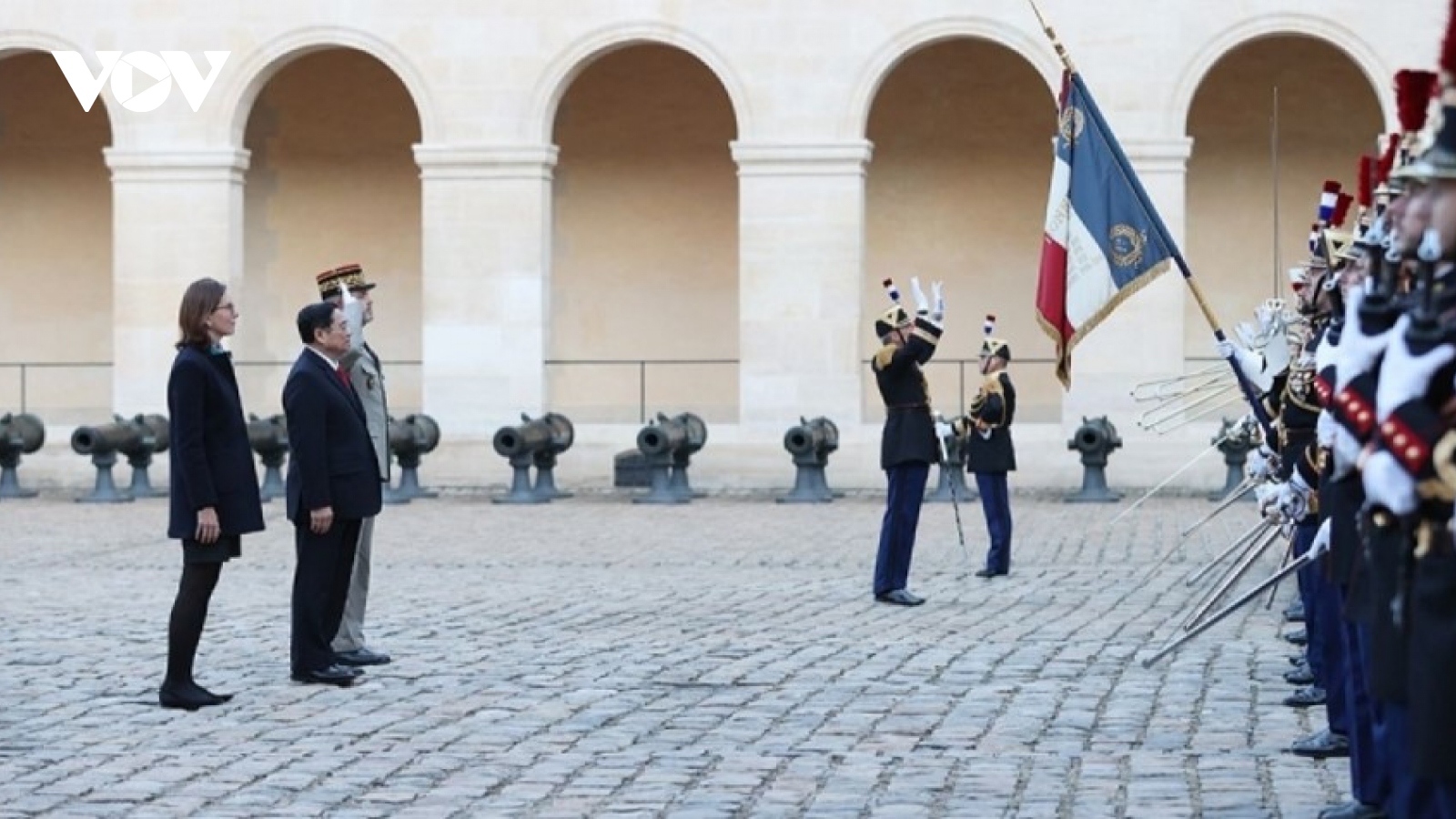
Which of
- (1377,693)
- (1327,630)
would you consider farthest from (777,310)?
(1377,693)

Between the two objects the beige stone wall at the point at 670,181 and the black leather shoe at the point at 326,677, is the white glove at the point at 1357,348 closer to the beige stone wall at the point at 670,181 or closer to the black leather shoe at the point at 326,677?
the black leather shoe at the point at 326,677

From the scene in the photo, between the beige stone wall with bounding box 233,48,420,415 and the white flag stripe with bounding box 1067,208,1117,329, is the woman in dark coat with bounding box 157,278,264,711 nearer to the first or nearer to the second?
the white flag stripe with bounding box 1067,208,1117,329

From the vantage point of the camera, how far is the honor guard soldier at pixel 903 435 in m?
15.7

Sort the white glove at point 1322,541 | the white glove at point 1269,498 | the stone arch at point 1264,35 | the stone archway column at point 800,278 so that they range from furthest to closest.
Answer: the stone archway column at point 800,278 < the stone arch at point 1264,35 < the white glove at point 1269,498 < the white glove at point 1322,541

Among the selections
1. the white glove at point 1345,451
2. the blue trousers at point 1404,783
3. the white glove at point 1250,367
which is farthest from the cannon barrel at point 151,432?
the blue trousers at point 1404,783

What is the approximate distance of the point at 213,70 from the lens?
100.0 ft

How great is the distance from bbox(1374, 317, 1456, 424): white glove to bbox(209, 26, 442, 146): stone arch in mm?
24877

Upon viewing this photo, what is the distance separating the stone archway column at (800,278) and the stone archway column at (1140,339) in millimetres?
2489

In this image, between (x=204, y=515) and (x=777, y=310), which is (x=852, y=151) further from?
(x=204, y=515)

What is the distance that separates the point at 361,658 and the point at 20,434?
16371 millimetres

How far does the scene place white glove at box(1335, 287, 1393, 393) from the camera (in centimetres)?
623

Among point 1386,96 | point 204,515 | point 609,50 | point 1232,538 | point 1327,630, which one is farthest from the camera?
point 609,50

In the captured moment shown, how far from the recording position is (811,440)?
26.8m

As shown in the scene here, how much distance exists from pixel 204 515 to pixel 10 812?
100 inches
